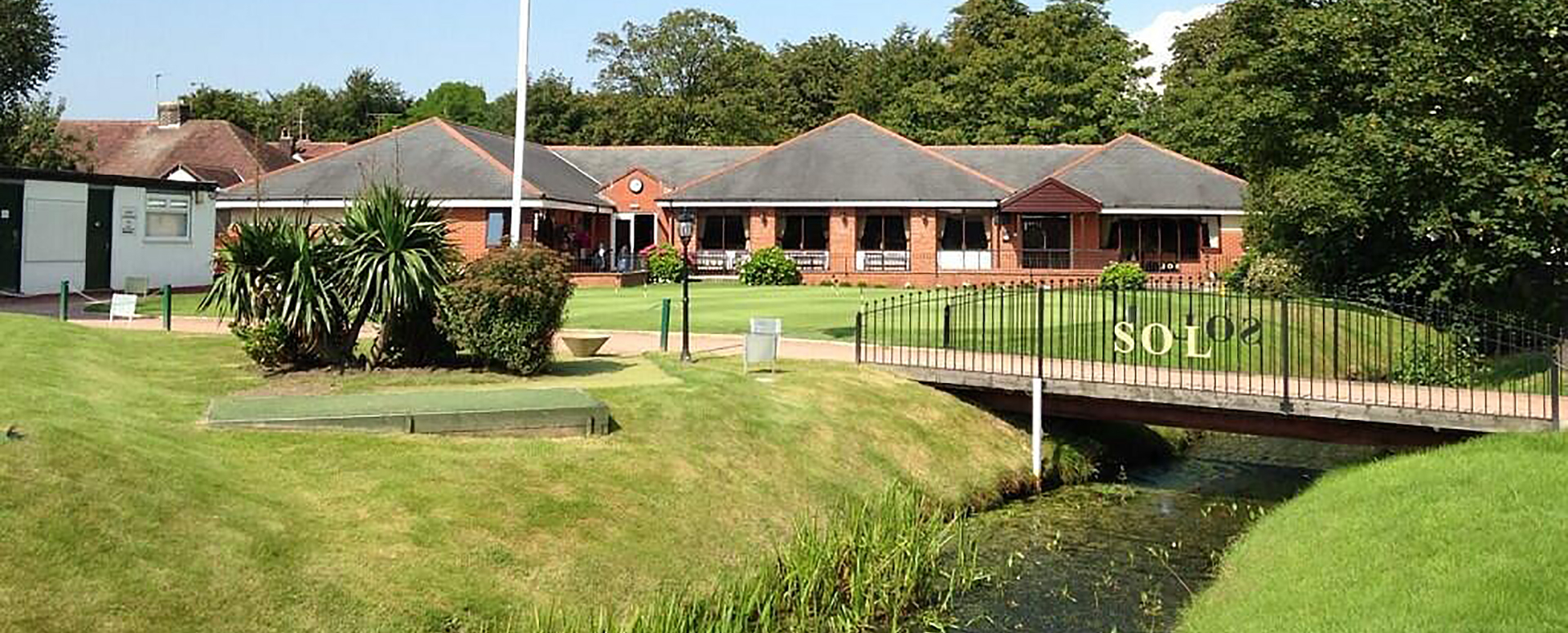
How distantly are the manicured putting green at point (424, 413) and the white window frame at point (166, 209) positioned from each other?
19425mm

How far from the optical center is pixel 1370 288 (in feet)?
80.5

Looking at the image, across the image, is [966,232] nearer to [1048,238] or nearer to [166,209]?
[1048,238]

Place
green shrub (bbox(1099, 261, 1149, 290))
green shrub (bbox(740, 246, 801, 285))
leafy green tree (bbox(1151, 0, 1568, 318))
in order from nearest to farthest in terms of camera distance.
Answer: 1. leafy green tree (bbox(1151, 0, 1568, 318))
2. green shrub (bbox(1099, 261, 1149, 290))
3. green shrub (bbox(740, 246, 801, 285))

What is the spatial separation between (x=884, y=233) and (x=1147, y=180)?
9.42m

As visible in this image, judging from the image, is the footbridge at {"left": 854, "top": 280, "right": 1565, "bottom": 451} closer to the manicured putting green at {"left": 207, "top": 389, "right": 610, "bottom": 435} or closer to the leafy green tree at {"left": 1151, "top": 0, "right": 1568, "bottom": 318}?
the leafy green tree at {"left": 1151, "top": 0, "right": 1568, "bottom": 318}

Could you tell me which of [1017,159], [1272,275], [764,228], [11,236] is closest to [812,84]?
[1017,159]

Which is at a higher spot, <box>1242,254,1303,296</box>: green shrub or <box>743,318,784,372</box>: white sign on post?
<box>1242,254,1303,296</box>: green shrub

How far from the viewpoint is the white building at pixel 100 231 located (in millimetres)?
26062

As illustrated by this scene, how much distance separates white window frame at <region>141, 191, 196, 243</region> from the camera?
2917 centimetres

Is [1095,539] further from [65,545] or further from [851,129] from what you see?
[851,129]

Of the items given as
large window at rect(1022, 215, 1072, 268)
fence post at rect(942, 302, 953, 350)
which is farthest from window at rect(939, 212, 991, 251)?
fence post at rect(942, 302, 953, 350)

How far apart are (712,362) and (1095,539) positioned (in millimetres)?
6305

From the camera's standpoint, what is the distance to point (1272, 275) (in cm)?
→ 3017

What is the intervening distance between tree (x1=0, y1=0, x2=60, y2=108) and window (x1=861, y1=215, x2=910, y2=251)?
28.5 m
